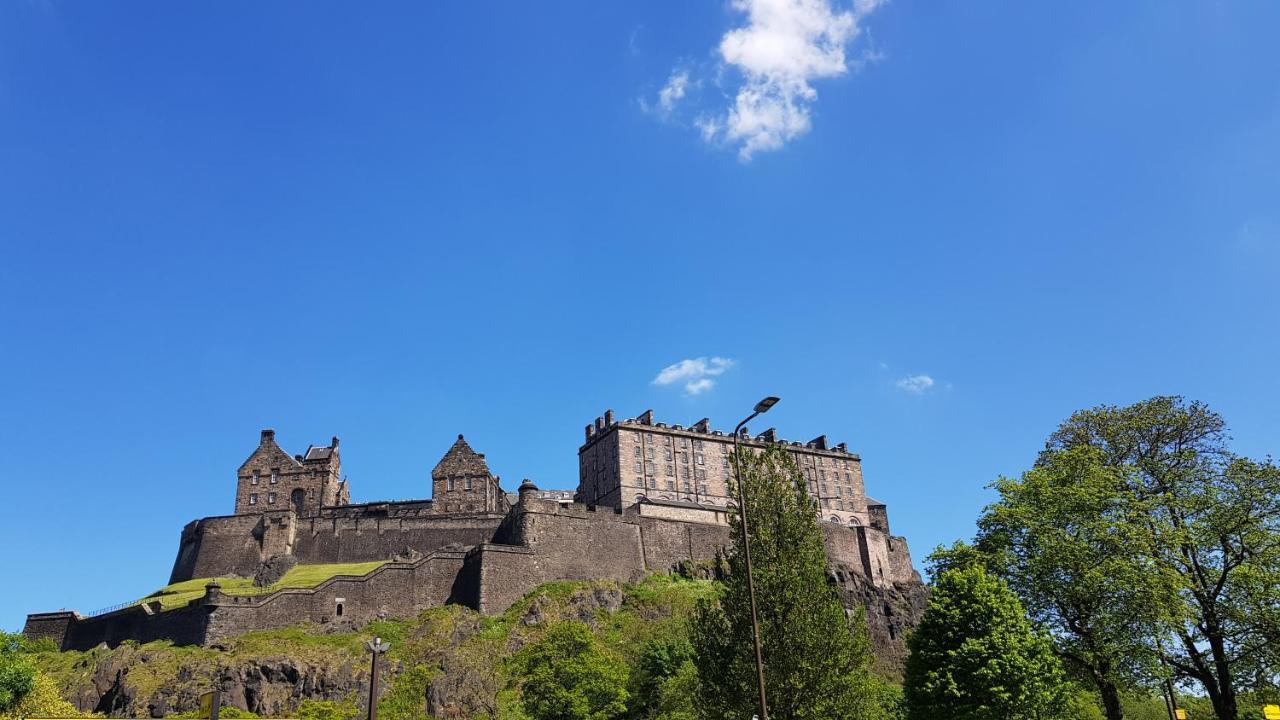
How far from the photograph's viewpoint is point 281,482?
3322 inches

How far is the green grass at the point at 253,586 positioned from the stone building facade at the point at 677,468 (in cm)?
2613

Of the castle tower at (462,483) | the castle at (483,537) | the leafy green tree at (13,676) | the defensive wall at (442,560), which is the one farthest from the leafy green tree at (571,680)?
the castle tower at (462,483)

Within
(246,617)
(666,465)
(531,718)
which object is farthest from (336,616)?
(666,465)

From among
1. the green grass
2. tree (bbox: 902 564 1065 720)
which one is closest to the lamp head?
tree (bbox: 902 564 1065 720)

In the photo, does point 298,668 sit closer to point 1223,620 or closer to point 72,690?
point 72,690

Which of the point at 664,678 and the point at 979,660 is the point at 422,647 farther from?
the point at 979,660

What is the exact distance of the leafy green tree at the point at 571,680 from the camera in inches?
1827

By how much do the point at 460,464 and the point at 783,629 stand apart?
61.3m

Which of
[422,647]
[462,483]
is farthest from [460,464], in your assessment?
[422,647]

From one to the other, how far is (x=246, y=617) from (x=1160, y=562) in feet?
173

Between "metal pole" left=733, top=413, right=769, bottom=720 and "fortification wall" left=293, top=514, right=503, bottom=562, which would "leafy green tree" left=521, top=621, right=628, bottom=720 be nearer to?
"metal pole" left=733, top=413, right=769, bottom=720

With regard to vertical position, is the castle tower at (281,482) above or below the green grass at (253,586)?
above

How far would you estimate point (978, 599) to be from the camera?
113 ft

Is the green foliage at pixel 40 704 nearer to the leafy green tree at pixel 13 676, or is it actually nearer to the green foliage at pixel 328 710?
the leafy green tree at pixel 13 676
